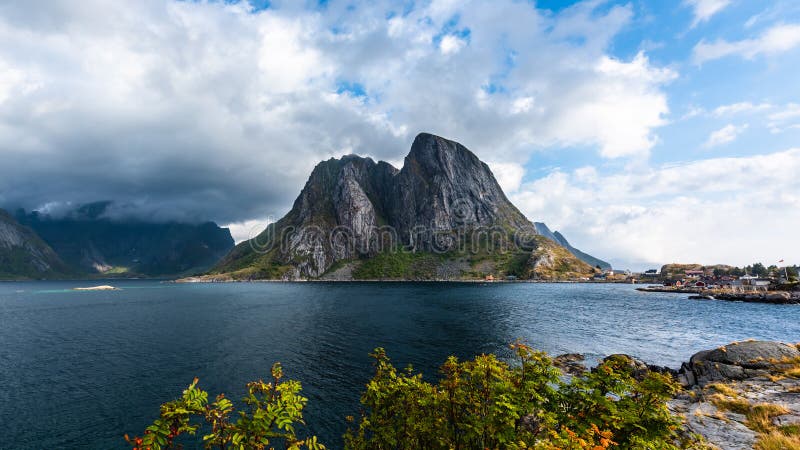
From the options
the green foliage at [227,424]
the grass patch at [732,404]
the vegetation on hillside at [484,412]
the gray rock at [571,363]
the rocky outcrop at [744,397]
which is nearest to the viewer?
the green foliage at [227,424]

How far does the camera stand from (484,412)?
13523 millimetres

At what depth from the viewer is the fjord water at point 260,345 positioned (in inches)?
1457

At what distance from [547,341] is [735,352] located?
30.6 meters

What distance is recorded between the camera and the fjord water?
37000 millimetres

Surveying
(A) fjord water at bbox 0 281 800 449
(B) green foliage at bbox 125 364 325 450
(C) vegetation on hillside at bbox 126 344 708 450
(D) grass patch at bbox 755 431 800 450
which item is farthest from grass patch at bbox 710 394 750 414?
(B) green foliage at bbox 125 364 325 450

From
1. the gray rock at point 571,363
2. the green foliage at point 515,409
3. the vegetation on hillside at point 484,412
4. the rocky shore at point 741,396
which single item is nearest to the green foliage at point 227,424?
the vegetation on hillside at point 484,412

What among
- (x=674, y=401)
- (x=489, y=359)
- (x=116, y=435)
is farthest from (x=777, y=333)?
(x=116, y=435)

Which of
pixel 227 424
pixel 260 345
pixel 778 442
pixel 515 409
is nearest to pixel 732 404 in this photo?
pixel 778 442

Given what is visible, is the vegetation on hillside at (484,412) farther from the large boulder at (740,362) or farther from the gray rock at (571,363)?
the large boulder at (740,362)

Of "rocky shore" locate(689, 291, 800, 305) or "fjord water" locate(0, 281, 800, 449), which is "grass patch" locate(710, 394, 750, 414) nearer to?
"fjord water" locate(0, 281, 800, 449)

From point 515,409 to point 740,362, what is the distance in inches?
1953

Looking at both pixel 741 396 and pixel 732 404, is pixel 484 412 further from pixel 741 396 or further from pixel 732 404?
pixel 741 396

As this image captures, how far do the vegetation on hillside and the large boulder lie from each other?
126 ft

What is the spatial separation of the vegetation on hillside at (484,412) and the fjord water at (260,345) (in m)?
21.0
